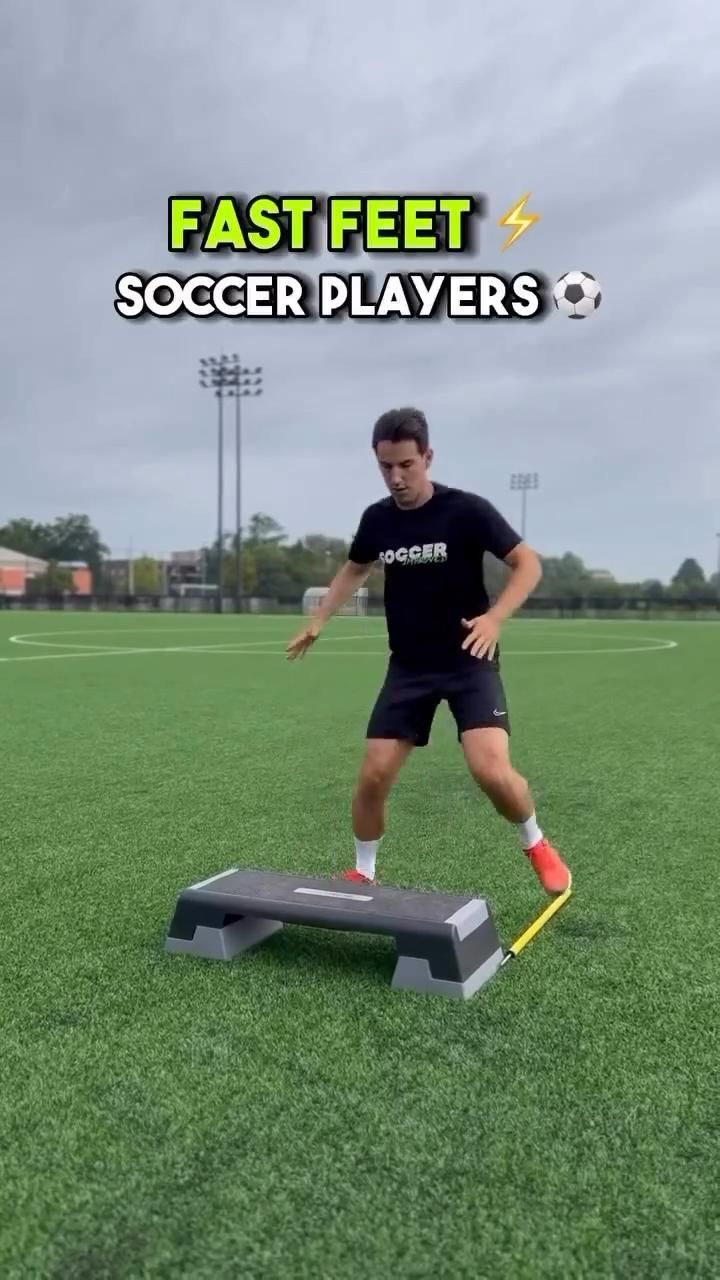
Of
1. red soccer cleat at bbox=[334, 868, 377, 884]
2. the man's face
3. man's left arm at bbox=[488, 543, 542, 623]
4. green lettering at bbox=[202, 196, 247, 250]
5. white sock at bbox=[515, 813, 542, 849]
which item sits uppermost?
green lettering at bbox=[202, 196, 247, 250]

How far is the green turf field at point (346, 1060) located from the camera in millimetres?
2037

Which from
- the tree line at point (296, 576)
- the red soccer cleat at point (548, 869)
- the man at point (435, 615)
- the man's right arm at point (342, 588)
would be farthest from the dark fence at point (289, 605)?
the man at point (435, 615)

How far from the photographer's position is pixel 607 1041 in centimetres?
295

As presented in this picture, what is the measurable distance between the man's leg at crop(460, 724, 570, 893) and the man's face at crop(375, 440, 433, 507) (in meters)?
1.02

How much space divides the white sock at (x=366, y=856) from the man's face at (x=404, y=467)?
60.8 inches

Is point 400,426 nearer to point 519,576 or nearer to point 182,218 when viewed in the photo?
point 519,576

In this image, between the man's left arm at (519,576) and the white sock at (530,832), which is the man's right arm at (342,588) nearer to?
the man's left arm at (519,576)

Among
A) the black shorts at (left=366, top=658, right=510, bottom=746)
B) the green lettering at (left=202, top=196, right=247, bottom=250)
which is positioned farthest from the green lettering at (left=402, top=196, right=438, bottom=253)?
the black shorts at (left=366, top=658, right=510, bottom=746)

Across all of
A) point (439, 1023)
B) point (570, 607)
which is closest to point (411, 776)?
point (439, 1023)

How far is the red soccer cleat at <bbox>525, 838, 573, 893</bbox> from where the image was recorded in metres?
4.32

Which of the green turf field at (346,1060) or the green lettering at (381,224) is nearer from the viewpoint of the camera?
the green turf field at (346,1060)

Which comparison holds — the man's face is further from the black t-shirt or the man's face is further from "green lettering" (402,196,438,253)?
"green lettering" (402,196,438,253)

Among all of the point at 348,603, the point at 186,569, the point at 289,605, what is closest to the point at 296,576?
the point at 289,605

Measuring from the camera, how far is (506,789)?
4141 millimetres
